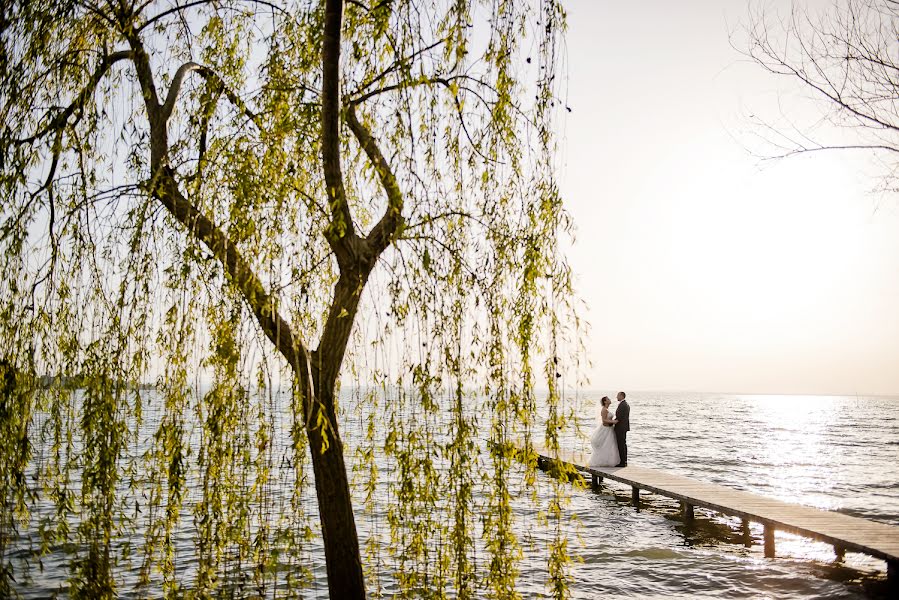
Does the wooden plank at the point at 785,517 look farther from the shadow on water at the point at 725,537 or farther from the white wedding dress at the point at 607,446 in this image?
the white wedding dress at the point at 607,446

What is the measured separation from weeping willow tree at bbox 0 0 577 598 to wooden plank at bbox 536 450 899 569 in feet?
7.23

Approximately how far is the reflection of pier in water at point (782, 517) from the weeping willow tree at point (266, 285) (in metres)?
1.98

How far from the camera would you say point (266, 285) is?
377 centimetres

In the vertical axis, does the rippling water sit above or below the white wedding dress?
below

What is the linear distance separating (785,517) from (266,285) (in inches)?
320

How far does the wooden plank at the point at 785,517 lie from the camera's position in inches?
305

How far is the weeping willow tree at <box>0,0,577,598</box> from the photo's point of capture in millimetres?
3779

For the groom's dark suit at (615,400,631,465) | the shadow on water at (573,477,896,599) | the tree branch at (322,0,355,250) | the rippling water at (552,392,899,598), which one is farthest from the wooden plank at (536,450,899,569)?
the tree branch at (322,0,355,250)

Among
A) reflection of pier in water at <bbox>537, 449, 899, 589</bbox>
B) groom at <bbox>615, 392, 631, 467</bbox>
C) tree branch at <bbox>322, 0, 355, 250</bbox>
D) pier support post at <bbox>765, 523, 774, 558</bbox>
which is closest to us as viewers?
tree branch at <bbox>322, 0, 355, 250</bbox>

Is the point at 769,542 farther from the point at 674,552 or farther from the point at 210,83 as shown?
the point at 210,83

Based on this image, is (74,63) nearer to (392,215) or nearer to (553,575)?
(392,215)

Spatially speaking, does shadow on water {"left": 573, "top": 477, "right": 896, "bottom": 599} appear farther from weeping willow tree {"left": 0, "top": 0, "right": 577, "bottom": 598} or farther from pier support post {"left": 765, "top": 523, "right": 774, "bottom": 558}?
weeping willow tree {"left": 0, "top": 0, "right": 577, "bottom": 598}

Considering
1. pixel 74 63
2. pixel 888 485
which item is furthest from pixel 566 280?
pixel 888 485


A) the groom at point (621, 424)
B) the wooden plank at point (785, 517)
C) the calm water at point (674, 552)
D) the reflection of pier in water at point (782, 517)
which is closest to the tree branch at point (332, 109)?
the calm water at point (674, 552)
